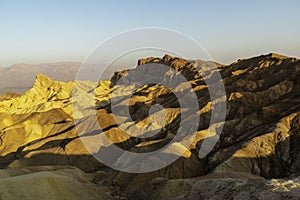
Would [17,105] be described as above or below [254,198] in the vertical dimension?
below

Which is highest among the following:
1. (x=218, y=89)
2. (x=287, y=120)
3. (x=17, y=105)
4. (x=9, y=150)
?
(x=287, y=120)

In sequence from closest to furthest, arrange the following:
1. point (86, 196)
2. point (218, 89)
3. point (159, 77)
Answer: point (86, 196), point (218, 89), point (159, 77)

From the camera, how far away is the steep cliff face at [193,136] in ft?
99.5

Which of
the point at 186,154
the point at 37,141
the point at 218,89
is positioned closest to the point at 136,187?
the point at 186,154

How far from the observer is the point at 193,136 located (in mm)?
41125

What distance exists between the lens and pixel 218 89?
225 ft

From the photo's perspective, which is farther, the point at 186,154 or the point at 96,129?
the point at 96,129

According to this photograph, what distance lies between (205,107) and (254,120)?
1073cm

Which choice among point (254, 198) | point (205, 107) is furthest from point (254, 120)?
point (254, 198)

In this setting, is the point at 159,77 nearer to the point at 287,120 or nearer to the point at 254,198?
the point at 287,120

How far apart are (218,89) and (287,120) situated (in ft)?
103

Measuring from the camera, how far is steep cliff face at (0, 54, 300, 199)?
30.3 m

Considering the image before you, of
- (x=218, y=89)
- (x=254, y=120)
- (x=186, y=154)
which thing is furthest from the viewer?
(x=218, y=89)

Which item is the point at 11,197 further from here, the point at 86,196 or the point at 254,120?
the point at 254,120
